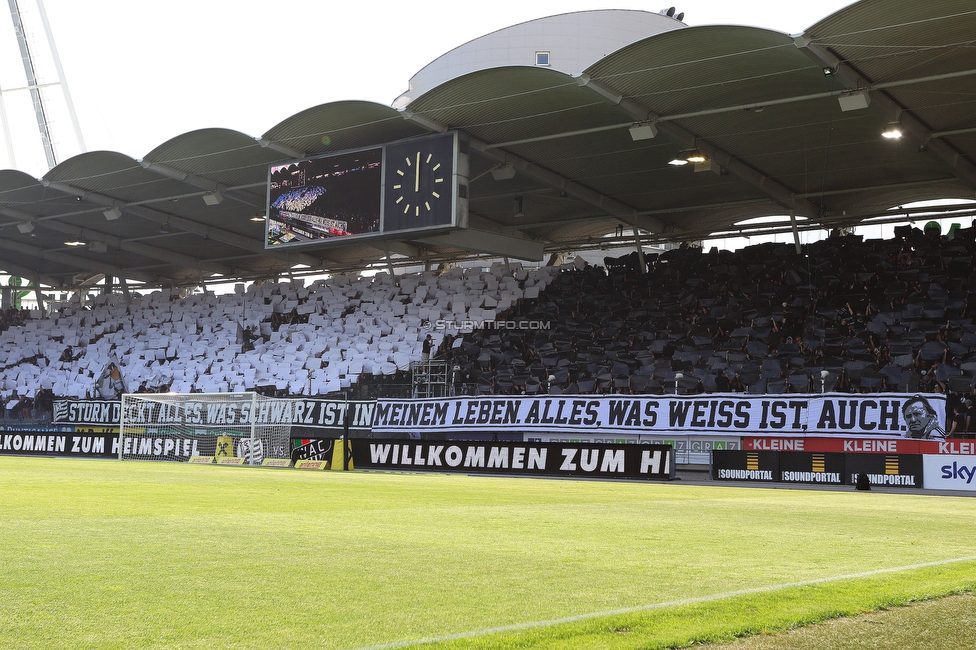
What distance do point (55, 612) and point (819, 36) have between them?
17.8 meters

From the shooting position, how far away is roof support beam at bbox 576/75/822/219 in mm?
21547

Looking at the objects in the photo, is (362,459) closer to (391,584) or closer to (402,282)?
(402,282)

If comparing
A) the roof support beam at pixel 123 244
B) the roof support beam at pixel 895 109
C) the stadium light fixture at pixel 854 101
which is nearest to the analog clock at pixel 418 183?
the roof support beam at pixel 895 109

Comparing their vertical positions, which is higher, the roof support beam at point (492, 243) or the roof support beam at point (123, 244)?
the roof support beam at point (123, 244)

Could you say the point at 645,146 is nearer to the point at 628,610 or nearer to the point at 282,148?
the point at 282,148

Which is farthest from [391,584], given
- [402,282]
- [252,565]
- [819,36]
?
[402,282]

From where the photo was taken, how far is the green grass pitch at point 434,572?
154 inches

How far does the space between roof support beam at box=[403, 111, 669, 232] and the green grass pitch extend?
48.8 ft

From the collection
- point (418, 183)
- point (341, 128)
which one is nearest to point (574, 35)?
point (341, 128)

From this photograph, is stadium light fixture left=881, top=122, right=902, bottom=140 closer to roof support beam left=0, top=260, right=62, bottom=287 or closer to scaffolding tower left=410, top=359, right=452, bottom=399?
scaffolding tower left=410, top=359, right=452, bottom=399

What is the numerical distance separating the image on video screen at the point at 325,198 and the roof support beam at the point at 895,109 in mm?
11316

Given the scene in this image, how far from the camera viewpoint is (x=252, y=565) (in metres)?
5.63

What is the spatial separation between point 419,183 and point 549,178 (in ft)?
18.4

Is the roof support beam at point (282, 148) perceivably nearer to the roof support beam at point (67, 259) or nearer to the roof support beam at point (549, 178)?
the roof support beam at point (549, 178)
